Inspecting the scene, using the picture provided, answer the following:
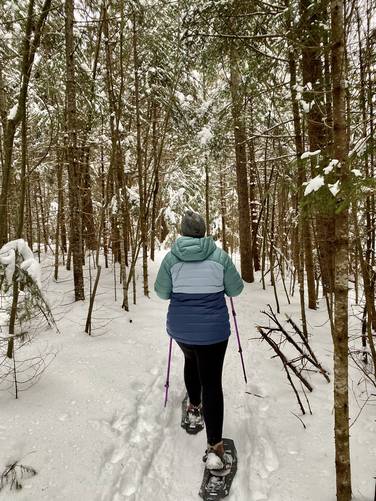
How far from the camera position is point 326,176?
205 cm

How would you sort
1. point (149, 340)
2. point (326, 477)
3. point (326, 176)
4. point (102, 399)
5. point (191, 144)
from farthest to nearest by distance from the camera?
point (191, 144) → point (149, 340) → point (102, 399) → point (326, 477) → point (326, 176)

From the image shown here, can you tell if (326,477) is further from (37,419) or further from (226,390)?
(37,419)

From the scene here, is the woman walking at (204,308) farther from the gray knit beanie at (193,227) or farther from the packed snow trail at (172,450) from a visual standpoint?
the packed snow trail at (172,450)

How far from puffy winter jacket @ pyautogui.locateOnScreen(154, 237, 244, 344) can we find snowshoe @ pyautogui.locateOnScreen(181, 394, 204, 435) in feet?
3.37

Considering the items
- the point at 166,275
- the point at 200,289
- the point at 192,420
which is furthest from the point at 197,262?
the point at 192,420

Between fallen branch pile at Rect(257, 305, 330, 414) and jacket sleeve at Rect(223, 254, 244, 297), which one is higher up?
jacket sleeve at Rect(223, 254, 244, 297)

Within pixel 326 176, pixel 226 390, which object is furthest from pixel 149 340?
pixel 326 176

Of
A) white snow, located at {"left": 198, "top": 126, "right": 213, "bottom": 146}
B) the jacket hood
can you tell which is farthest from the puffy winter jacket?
white snow, located at {"left": 198, "top": 126, "right": 213, "bottom": 146}

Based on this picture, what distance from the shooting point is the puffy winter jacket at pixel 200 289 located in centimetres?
289

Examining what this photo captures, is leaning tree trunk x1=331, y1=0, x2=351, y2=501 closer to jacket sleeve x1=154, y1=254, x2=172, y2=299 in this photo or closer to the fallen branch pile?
the fallen branch pile

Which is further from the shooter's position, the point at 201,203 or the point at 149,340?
the point at 201,203

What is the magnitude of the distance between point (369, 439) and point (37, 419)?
10.4ft

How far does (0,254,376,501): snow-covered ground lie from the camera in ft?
8.59

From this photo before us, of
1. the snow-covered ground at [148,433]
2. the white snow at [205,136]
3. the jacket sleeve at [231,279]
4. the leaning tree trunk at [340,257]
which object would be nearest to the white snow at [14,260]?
the snow-covered ground at [148,433]
